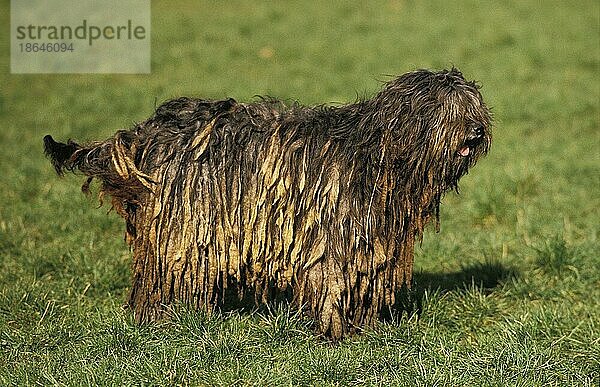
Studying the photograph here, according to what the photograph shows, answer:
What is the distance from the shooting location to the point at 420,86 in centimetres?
524

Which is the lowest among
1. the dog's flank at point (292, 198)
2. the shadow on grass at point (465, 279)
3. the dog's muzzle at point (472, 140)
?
the shadow on grass at point (465, 279)

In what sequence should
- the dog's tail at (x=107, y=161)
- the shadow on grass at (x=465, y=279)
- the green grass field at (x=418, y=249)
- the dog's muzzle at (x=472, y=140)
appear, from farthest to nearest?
1. the shadow on grass at (x=465, y=279)
2. the dog's tail at (x=107, y=161)
3. the green grass field at (x=418, y=249)
4. the dog's muzzle at (x=472, y=140)

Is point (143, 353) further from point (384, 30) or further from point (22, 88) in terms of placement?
point (384, 30)

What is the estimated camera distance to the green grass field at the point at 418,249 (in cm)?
529

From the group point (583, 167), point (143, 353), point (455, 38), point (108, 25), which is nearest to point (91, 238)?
point (143, 353)

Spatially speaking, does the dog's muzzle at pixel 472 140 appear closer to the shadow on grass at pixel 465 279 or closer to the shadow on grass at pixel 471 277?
the shadow on grass at pixel 465 279

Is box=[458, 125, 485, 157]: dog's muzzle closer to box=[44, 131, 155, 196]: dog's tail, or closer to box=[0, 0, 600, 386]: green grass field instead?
box=[0, 0, 600, 386]: green grass field

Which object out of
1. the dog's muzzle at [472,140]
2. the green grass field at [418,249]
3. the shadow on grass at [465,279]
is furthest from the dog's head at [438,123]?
the shadow on grass at [465,279]

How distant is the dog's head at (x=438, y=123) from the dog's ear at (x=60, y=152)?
1969 millimetres

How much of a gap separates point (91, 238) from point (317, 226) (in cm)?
286

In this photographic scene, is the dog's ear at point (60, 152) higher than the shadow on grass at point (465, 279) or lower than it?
higher

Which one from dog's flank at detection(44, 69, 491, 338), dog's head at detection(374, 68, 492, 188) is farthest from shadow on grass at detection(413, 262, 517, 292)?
dog's head at detection(374, 68, 492, 188)

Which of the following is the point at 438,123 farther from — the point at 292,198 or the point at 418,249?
→ the point at 418,249

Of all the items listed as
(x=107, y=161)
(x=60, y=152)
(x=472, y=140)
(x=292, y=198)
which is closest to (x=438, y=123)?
(x=472, y=140)
